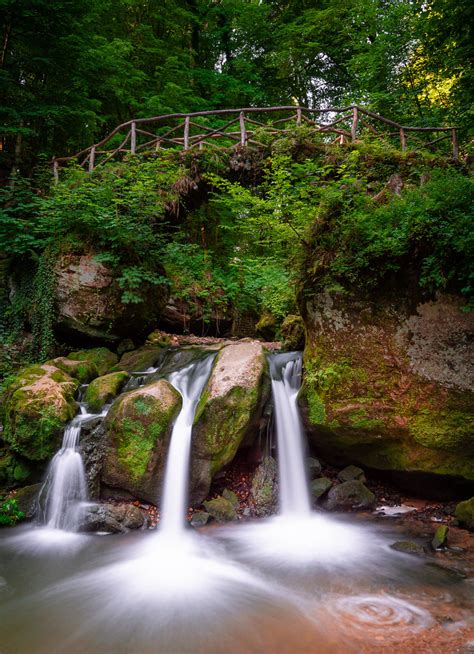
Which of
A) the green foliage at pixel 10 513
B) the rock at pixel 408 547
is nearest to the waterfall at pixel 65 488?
the green foliage at pixel 10 513

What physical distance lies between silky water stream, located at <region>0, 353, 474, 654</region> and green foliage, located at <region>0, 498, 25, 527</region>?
0.17 m

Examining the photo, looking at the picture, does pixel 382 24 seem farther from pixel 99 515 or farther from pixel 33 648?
pixel 33 648

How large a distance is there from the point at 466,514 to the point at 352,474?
1487mm

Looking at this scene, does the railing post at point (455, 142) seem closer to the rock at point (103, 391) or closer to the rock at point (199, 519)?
the rock at point (103, 391)

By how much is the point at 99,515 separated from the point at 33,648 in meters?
2.16

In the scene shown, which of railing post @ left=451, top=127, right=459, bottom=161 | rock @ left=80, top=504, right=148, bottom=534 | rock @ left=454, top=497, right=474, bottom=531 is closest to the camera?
rock @ left=454, top=497, right=474, bottom=531

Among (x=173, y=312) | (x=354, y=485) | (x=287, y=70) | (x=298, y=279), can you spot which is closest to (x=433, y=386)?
(x=354, y=485)

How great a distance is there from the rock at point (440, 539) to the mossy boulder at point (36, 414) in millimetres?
5032

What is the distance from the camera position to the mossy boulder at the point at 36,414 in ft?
18.6

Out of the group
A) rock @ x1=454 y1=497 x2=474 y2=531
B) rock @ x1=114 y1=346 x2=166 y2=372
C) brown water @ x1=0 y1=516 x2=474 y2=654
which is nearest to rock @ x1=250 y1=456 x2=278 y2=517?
brown water @ x1=0 y1=516 x2=474 y2=654

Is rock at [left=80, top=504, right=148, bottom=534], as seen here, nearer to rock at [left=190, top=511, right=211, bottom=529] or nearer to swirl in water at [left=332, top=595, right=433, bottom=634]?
rock at [left=190, top=511, right=211, bottom=529]

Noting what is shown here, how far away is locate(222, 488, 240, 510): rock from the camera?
17.6 feet

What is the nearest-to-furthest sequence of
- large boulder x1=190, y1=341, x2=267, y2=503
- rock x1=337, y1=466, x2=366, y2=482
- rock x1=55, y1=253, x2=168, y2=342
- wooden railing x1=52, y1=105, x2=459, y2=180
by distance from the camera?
large boulder x1=190, y1=341, x2=267, y2=503, rock x1=337, y1=466, x2=366, y2=482, rock x1=55, y1=253, x2=168, y2=342, wooden railing x1=52, y1=105, x2=459, y2=180

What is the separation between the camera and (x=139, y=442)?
5449 mm
